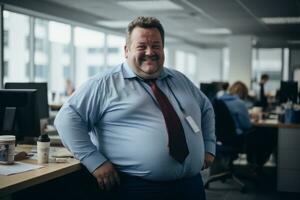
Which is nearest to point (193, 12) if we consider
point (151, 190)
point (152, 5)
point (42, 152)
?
point (152, 5)

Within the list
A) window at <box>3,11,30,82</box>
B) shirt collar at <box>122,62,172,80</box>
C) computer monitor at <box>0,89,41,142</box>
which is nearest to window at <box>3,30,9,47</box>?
window at <box>3,11,30,82</box>

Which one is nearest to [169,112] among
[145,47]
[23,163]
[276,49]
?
[145,47]

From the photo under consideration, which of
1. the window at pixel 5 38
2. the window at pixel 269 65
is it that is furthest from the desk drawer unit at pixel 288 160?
the window at pixel 269 65

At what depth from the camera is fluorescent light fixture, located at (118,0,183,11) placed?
7852mm

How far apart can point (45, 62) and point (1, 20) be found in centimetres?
247

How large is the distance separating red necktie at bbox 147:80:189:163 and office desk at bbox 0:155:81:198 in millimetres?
529

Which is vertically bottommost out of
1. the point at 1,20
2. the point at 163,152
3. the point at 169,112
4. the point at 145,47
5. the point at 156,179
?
the point at 156,179

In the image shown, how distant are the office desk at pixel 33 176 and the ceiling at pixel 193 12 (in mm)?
5635

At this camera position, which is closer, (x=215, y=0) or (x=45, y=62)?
(x=215, y=0)

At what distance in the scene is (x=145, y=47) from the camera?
2162 mm

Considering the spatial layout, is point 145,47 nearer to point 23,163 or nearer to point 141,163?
point 141,163

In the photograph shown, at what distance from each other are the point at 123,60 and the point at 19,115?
6413 millimetres

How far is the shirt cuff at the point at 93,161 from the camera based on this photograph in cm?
207

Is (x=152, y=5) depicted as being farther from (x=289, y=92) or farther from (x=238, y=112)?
(x=238, y=112)
